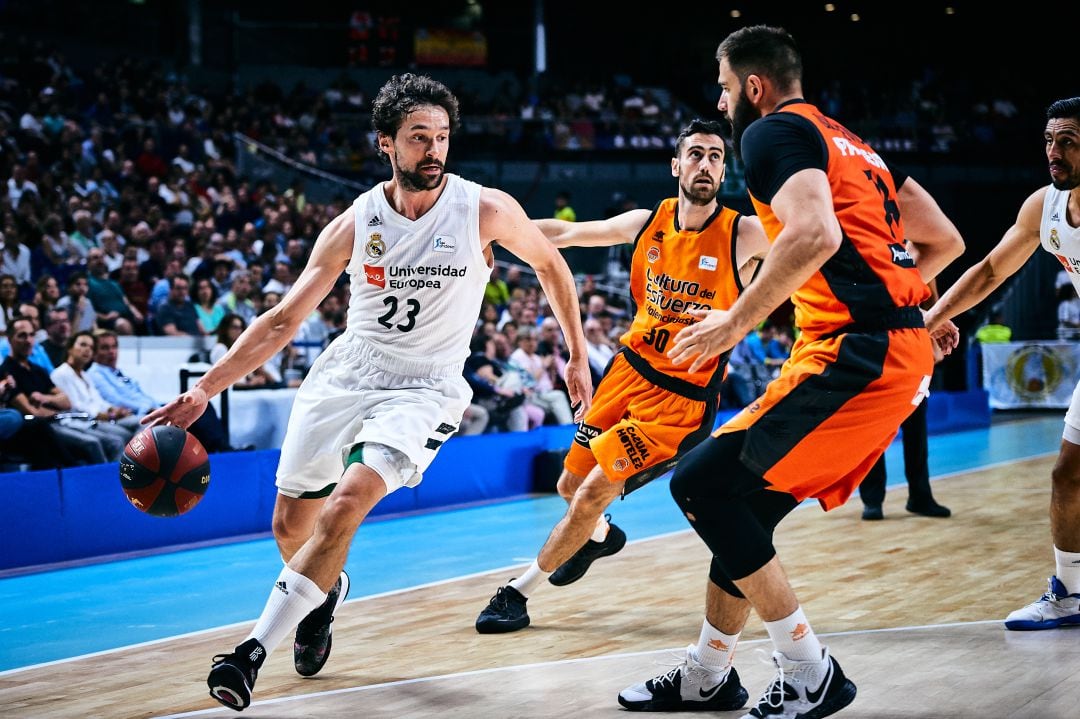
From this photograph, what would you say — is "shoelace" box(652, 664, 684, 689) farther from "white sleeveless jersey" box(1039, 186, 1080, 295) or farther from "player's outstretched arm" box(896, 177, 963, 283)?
"white sleeveless jersey" box(1039, 186, 1080, 295)

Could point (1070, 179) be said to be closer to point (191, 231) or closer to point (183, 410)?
point (183, 410)

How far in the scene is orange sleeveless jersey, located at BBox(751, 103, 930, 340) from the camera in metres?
3.33

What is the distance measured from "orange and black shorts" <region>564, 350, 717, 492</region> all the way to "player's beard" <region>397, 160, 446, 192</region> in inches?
55.8

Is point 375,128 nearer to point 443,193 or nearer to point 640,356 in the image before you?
point 443,193

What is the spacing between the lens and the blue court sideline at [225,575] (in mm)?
5414

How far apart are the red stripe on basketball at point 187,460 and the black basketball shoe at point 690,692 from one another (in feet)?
5.52

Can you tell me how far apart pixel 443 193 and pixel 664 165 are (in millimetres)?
17086

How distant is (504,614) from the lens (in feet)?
16.9

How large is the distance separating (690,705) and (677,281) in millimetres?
2072

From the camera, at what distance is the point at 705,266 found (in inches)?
209

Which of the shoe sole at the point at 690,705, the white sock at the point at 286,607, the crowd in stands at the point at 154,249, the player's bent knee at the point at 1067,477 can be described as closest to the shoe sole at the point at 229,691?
the white sock at the point at 286,607

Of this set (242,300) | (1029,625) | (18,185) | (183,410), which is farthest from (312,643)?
(18,185)

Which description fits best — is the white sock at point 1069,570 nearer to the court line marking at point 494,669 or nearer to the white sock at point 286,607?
the court line marking at point 494,669

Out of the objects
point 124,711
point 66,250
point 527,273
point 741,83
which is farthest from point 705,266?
point 527,273
